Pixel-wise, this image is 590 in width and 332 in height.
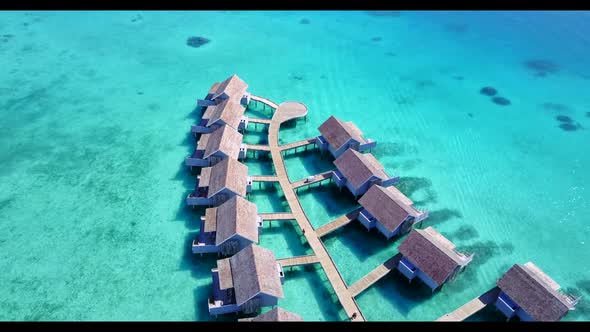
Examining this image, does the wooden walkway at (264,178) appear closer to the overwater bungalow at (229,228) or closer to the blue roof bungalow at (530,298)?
the overwater bungalow at (229,228)

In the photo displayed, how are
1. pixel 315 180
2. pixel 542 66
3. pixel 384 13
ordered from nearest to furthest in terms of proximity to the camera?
pixel 315 180 → pixel 542 66 → pixel 384 13

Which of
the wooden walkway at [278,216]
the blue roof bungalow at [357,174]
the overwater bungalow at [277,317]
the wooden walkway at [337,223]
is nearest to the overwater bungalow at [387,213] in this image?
the wooden walkway at [337,223]

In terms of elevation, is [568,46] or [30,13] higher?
[568,46]

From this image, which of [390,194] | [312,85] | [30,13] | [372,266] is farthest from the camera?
[30,13]

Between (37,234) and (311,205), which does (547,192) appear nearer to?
(311,205)

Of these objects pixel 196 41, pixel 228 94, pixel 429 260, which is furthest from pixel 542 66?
pixel 196 41

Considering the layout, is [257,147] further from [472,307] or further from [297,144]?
[472,307]
